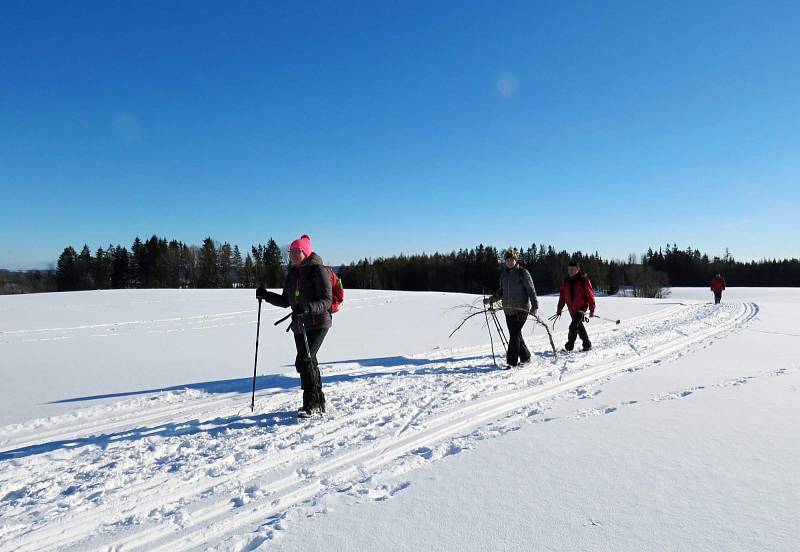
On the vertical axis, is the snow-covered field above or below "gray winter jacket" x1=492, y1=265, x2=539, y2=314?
below

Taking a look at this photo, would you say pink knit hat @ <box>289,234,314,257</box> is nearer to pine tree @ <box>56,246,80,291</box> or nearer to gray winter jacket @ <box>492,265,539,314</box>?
gray winter jacket @ <box>492,265,539,314</box>

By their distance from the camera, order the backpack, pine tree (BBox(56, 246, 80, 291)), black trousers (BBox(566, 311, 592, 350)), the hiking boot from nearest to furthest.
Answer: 1. the hiking boot
2. the backpack
3. black trousers (BBox(566, 311, 592, 350))
4. pine tree (BBox(56, 246, 80, 291))

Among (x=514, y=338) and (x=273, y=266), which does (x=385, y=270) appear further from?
(x=514, y=338)

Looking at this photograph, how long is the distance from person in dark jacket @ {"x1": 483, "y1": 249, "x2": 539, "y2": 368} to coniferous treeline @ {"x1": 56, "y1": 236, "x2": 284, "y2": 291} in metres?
57.1

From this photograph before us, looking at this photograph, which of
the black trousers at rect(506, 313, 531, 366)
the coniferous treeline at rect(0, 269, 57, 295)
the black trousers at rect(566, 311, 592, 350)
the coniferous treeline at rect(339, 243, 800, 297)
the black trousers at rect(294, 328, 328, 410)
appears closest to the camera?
the black trousers at rect(294, 328, 328, 410)

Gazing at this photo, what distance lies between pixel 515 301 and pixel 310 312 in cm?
457

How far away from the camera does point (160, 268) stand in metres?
62.6

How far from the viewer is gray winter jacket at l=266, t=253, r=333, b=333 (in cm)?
526

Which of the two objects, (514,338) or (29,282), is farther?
(29,282)

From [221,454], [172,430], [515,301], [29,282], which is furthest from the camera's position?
[29,282]

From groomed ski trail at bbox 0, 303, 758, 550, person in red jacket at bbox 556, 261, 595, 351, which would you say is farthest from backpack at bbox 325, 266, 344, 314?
person in red jacket at bbox 556, 261, 595, 351

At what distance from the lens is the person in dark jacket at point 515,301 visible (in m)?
8.10

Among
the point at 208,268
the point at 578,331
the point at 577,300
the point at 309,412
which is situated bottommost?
the point at 309,412

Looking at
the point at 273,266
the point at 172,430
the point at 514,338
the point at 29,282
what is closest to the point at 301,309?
the point at 172,430
